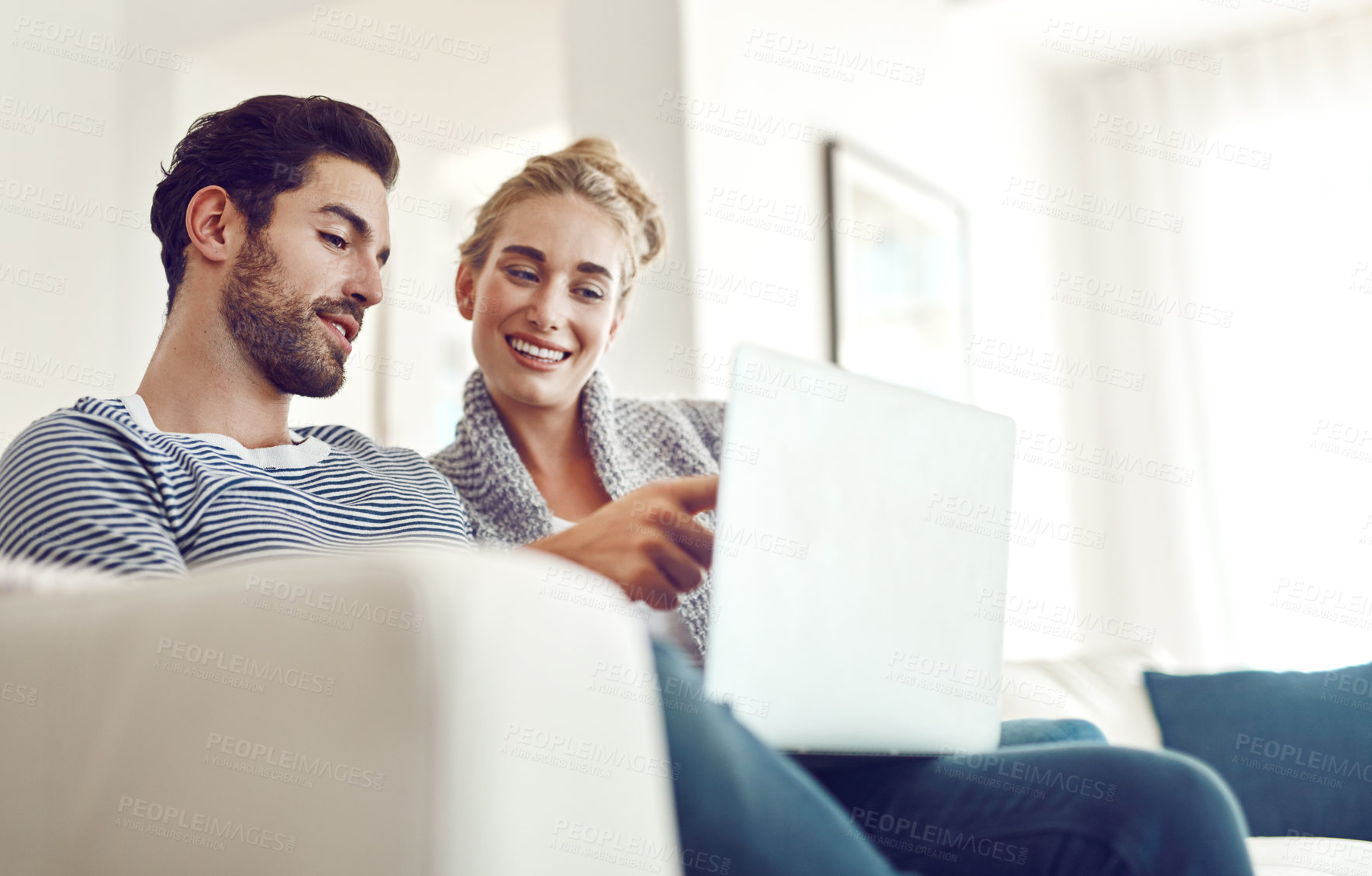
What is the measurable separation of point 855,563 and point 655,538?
0.31 m

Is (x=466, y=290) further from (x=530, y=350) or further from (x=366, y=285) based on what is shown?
(x=366, y=285)

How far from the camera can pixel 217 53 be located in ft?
5.16

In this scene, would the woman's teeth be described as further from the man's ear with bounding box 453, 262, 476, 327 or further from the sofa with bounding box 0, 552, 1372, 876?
the sofa with bounding box 0, 552, 1372, 876

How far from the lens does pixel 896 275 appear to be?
3236mm

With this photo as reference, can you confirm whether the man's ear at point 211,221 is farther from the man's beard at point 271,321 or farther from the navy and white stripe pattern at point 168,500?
the navy and white stripe pattern at point 168,500

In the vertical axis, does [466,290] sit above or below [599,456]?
above

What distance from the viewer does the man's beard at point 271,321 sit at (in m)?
1.29

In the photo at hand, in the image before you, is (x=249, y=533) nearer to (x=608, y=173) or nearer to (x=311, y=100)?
(x=311, y=100)

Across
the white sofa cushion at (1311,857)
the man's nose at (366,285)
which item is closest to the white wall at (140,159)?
the man's nose at (366,285)

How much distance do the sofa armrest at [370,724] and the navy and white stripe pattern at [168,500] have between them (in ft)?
0.94

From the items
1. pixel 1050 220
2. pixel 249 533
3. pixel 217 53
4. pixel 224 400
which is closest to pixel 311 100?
pixel 217 53

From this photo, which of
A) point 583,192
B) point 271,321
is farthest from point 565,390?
point 271,321

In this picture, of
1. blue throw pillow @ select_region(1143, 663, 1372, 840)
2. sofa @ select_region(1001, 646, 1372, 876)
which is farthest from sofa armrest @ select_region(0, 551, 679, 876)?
blue throw pillow @ select_region(1143, 663, 1372, 840)

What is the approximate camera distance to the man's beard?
1293 millimetres
